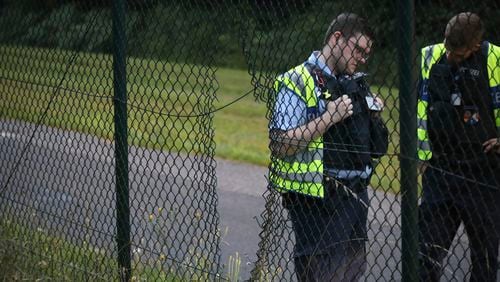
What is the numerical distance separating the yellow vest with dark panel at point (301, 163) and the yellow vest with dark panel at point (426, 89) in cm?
64

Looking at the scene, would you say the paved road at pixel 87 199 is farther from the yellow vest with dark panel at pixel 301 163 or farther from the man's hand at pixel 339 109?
the man's hand at pixel 339 109

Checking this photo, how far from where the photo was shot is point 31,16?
18.6 ft

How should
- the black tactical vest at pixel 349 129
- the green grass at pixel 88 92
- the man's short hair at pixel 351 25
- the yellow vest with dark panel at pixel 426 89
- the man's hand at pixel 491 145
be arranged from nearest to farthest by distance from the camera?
the man's short hair at pixel 351 25 → the black tactical vest at pixel 349 129 → the man's hand at pixel 491 145 → the yellow vest with dark panel at pixel 426 89 → the green grass at pixel 88 92

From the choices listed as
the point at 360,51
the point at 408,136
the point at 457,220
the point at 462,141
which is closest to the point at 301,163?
the point at 360,51

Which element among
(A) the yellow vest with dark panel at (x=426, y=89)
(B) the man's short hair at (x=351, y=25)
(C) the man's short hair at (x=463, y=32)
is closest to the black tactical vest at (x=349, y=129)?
(B) the man's short hair at (x=351, y=25)

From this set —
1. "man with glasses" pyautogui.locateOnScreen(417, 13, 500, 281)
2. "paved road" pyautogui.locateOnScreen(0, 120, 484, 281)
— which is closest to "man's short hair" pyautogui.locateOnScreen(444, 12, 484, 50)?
"man with glasses" pyautogui.locateOnScreen(417, 13, 500, 281)

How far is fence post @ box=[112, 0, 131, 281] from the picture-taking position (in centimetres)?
462

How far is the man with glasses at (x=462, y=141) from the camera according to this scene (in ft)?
14.6

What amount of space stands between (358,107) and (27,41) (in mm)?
2357

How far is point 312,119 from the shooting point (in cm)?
419

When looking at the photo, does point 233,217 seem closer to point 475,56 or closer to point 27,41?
point 27,41

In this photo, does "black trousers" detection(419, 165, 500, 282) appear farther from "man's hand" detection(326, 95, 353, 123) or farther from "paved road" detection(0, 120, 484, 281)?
"man's hand" detection(326, 95, 353, 123)

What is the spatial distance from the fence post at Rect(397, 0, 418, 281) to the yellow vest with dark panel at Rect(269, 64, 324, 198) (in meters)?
0.60

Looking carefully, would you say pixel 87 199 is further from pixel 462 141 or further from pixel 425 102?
pixel 462 141
